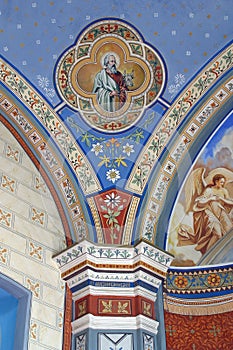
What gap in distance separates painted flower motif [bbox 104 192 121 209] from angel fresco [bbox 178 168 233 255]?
3.34ft

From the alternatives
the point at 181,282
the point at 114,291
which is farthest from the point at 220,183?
the point at 114,291

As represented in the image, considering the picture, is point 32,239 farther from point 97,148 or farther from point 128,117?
point 128,117

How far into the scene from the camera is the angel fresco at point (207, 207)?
896 cm

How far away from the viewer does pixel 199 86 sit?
8828 mm

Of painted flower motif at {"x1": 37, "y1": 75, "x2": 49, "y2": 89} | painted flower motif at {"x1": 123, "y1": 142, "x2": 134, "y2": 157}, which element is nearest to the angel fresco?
painted flower motif at {"x1": 123, "y1": 142, "x2": 134, "y2": 157}

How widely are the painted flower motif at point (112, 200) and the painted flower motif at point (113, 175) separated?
0.20 meters

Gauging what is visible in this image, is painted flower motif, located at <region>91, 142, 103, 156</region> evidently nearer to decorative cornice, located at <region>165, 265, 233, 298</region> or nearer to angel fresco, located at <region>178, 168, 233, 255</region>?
angel fresco, located at <region>178, 168, 233, 255</region>

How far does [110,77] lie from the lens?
8938 millimetres

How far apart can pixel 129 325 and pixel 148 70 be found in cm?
343

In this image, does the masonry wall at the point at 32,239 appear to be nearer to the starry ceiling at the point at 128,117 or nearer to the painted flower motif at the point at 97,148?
the starry ceiling at the point at 128,117

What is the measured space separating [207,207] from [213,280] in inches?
40.9

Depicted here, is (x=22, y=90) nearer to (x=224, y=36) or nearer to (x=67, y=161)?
(x=67, y=161)

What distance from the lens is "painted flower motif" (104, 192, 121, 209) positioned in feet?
28.1

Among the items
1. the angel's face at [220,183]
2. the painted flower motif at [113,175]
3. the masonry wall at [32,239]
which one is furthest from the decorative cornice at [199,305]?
the painted flower motif at [113,175]
